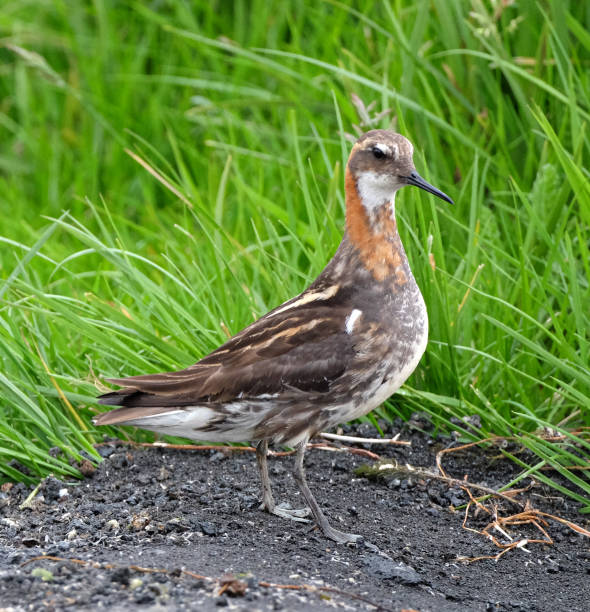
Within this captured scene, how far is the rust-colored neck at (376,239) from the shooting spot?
14.7 ft

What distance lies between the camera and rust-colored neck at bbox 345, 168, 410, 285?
14.7ft

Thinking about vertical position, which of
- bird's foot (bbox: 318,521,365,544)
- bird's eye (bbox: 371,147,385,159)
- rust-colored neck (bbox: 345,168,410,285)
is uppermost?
bird's eye (bbox: 371,147,385,159)

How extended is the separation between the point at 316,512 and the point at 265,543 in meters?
0.27

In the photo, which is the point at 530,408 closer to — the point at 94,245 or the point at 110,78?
the point at 94,245

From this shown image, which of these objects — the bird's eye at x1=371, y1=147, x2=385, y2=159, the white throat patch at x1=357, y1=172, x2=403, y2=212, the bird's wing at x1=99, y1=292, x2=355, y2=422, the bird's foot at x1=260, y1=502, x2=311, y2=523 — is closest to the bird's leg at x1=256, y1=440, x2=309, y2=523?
the bird's foot at x1=260, y1=502, x2=311, y2=523

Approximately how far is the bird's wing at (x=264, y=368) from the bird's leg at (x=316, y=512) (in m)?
0.29

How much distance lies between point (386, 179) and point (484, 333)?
3.38 feet

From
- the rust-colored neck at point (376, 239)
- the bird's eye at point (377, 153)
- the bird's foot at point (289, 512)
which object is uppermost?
the bird's eye at point (377, 153)

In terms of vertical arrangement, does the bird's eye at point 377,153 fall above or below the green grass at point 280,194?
above

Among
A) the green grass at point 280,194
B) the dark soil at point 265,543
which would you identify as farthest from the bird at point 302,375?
the green grass at point 280,194

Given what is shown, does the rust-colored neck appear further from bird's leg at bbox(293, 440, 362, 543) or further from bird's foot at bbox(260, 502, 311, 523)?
bird's foot at bbox(260, 502, 311, 523)

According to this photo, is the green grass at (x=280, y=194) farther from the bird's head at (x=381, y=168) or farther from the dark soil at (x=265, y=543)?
the bird's head at (x=381, y=168)

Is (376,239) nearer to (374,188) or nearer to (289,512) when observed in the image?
(374,188)

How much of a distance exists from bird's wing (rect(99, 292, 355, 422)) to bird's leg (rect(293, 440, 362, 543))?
288 millimetres
